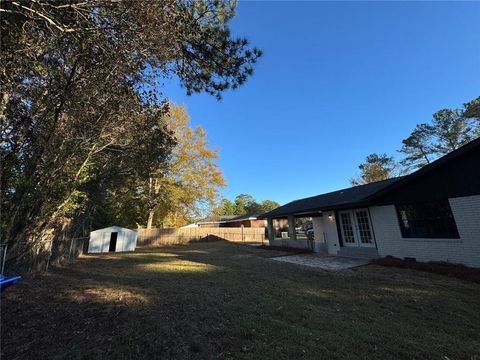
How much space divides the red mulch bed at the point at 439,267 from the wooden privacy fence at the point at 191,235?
1995 cm

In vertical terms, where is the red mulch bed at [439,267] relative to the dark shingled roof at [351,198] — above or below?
below

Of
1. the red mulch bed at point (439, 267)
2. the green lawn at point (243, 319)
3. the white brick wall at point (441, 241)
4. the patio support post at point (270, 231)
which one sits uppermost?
the patio support post at point (270, 231)

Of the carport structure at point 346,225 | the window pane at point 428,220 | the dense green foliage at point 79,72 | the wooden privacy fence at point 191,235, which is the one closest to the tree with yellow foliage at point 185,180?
the wooden privacy fence at point 191,235

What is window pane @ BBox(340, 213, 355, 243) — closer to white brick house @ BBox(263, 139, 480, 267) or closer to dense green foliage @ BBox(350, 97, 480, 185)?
white brick house @ BBox(263, 139, 480, 267)

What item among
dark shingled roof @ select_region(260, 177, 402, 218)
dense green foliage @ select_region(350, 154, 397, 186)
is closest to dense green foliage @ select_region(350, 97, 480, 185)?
dense green foliage @ select_region(350, 154, 397, 186)

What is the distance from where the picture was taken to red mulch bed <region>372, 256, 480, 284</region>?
7777 millimetres

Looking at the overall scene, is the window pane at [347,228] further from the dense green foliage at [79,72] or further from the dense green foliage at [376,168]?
the dense green foliage at [376,168]

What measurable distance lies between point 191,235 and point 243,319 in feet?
85.1

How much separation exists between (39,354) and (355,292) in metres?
6.52

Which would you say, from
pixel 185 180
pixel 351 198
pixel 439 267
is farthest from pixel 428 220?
pixel 185 180

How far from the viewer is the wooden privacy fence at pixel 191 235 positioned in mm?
26772

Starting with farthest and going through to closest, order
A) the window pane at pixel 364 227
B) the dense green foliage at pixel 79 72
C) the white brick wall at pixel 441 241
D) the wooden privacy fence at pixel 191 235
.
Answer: the wooden privacy fence at pixel 191 235 → the window pane at pixel 364 227 → the white brick wall at pixel 441 241 → the dense green foliage at pixel 79 72

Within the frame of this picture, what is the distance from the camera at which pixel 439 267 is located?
28.8ft

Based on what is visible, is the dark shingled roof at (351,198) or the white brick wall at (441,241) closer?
the white brick wall at (441,241)
